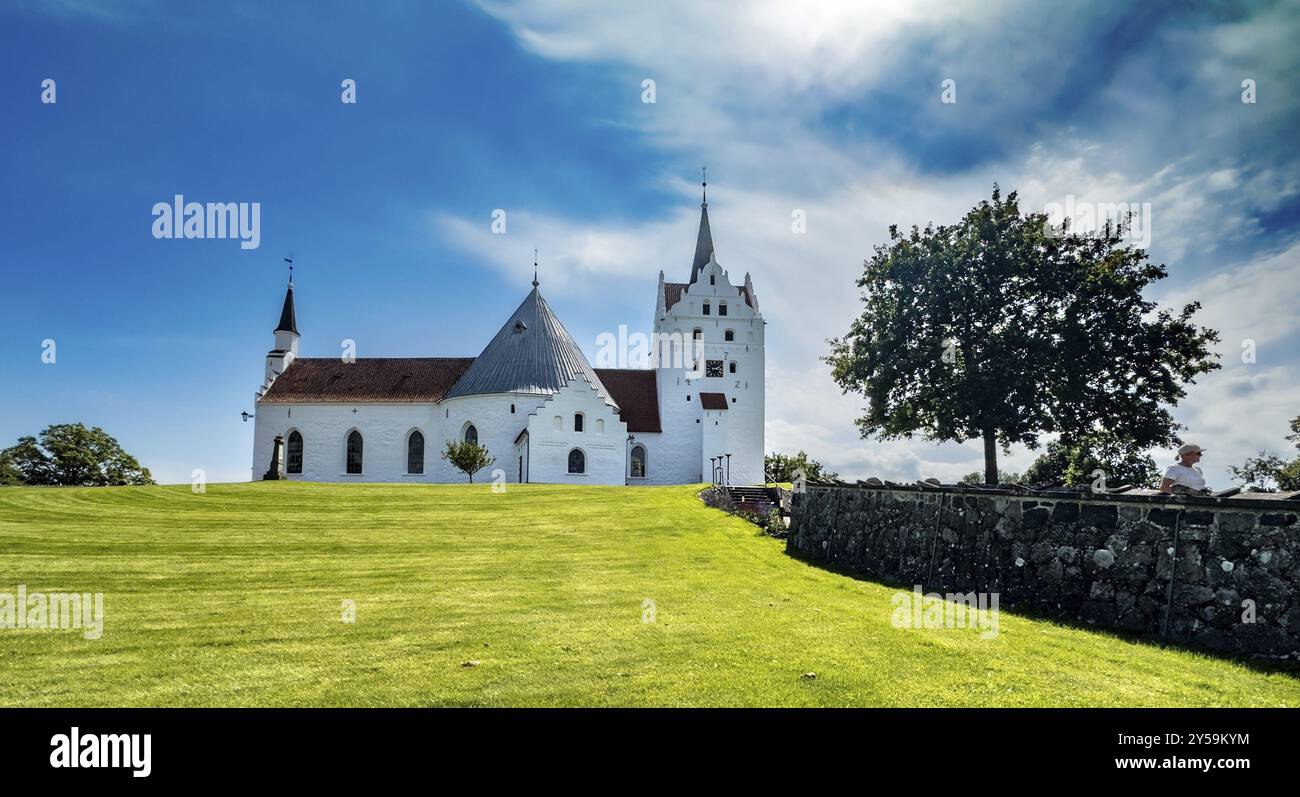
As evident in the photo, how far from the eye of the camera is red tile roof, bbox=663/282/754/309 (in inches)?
1838

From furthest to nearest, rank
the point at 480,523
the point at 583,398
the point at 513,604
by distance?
the point at 583,398
the point at 480,523
the point at 513,604

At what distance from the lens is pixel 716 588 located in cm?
1073

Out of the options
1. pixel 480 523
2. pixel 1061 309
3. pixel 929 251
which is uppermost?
pixel 929 251

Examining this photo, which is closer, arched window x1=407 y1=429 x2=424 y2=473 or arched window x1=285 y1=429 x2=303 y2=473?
arched window x1=407 y1=429 x2=424 y2=473

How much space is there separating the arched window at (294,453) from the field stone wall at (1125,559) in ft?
129

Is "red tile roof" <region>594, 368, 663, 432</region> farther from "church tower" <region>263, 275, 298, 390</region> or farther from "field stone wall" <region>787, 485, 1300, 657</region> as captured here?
"field stone wall" <region>787, 485, 1300, 657</region>

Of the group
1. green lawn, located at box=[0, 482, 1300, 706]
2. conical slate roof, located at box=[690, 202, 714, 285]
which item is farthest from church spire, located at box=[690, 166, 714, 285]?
green lawn, located at box=[0, 482, 1300, 706]

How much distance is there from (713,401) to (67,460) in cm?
3805

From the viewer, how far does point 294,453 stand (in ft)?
140

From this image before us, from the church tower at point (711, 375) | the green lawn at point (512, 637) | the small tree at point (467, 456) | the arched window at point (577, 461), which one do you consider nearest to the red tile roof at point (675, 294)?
the church tower at point (711, 375)

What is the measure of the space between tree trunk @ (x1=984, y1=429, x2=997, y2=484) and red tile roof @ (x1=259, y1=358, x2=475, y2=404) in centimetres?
2911
